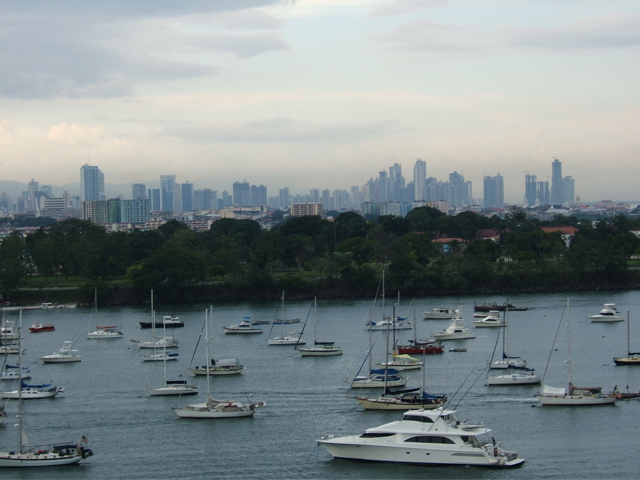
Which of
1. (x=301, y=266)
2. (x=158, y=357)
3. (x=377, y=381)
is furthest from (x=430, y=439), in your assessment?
(x=301, y=266)

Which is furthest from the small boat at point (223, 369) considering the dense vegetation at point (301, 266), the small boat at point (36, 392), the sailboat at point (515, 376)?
the dense vegetation at point (301, 266)

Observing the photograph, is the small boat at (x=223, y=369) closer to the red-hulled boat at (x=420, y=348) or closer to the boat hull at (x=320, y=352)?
the boat hull at (x=320, y=352)

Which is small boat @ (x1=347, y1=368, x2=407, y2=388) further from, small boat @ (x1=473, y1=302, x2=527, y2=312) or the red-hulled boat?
small boat @ (x1=473, y1=302, x2=527, y2=312)

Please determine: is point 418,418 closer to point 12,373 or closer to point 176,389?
point 176,389

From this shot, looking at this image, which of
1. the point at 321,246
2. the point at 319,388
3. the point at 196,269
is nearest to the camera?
the point at 319,388

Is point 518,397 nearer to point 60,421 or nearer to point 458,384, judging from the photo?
point 458,384

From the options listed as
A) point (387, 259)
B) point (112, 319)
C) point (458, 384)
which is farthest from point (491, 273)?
point (458, 384)
